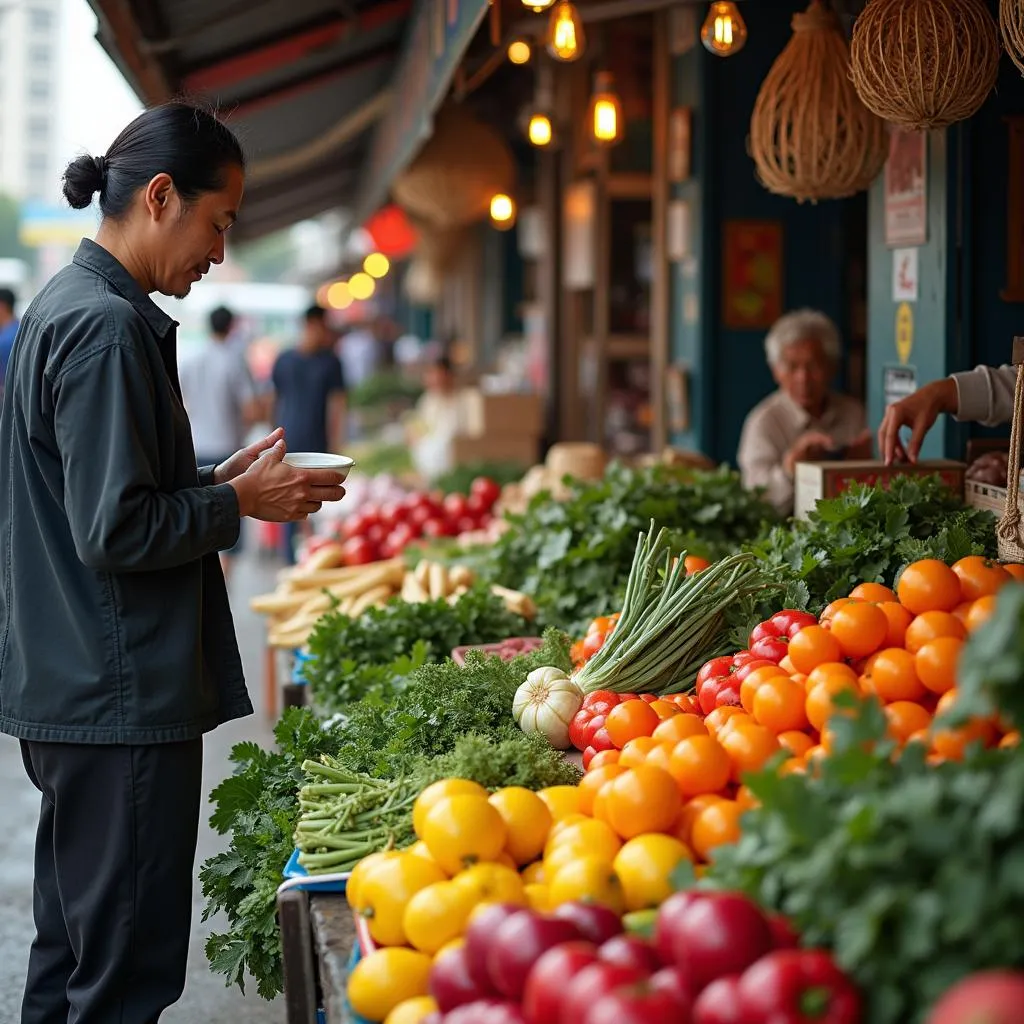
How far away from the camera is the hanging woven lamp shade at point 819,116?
14.1 feet

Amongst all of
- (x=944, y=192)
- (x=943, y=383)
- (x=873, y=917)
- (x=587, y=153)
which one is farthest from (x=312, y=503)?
(x=587, y=153)

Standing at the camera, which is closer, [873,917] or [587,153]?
[873,917]

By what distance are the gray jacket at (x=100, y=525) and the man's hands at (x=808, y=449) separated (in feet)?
9.65

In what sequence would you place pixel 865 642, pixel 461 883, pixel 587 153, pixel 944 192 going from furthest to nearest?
pixel 587 153
pixel 944 192
pixel 865 642
pixel 461 883

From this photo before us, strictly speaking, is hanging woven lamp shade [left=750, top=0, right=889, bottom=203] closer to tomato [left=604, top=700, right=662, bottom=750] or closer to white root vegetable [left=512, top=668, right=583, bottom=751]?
white root vegetable [left=512, top=668, right=583, bottom=751]

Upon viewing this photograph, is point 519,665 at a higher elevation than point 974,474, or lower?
lower

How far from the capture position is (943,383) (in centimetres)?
378

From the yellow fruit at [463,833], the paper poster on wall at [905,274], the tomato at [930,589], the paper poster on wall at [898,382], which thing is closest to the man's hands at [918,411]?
the paper poster on wall at [898,382]

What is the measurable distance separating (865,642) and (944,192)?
248cm

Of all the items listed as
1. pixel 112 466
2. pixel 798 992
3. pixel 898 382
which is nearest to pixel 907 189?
pixel 898 382

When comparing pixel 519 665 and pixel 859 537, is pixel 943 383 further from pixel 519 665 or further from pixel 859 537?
pixel 519 665

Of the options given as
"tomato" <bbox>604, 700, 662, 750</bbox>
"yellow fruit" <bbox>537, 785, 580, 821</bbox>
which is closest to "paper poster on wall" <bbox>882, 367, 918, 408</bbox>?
"tomato" <bbox>604, 700, 662, 750</bbox>

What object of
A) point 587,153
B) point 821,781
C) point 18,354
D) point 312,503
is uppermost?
point 587,153

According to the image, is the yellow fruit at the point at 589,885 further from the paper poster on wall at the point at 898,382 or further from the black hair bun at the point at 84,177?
the paper poster on wall at the point at 898,382
